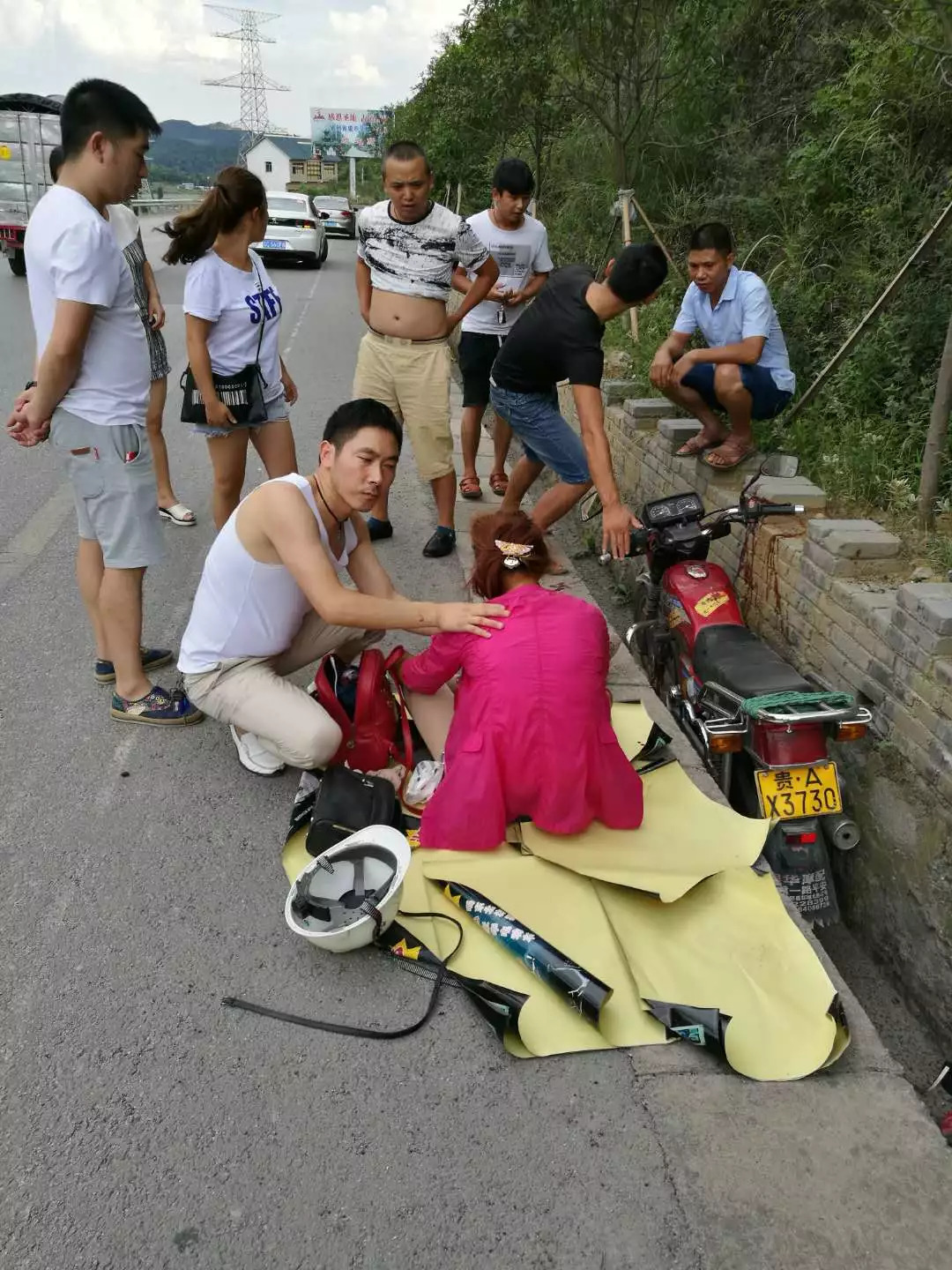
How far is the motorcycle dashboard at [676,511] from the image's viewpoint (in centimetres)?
385

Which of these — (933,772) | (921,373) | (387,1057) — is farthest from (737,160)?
(387,1057)

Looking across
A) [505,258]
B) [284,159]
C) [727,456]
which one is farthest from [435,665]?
[284,159]

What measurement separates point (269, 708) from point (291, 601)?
1.23ft

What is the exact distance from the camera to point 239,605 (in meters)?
3.03

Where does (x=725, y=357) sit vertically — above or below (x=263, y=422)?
above

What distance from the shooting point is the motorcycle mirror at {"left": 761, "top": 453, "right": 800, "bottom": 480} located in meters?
4.34

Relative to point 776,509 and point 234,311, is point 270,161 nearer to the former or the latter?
point 234,311

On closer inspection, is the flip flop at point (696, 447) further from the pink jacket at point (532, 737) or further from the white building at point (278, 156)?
the white building at point (278, 156)

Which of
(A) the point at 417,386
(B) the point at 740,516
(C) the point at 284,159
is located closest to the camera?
(B) the point at 740,516

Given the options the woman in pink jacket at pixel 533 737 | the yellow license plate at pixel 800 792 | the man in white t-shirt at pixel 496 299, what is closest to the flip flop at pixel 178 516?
the man in white t-shirt at pixel 496 299

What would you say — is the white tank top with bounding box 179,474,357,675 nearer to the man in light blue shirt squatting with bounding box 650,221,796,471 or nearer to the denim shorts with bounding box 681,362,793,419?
the man in light blue shirt squatting with bounding box 650,221,796,471

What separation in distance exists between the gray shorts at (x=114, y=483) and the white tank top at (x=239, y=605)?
0.31 m

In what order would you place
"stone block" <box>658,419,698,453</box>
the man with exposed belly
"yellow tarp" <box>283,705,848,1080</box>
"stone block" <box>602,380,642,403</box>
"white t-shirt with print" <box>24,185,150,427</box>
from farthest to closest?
"stone block" <box>602,380,642,403</box> < "stone block" <box>658,419,698,453</box> < the man with exposed belly < "white t-shirt with print" <box>24,185,150,427</box> < "yellow tarp" <box>283,705,848,1080</box>

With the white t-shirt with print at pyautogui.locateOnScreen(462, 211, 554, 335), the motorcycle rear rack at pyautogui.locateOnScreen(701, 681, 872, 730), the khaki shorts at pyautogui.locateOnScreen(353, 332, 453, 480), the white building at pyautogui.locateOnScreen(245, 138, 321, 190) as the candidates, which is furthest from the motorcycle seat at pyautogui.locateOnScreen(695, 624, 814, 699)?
the white building at pyautogui.locateOnScreen(245, 138, 321, 190)
